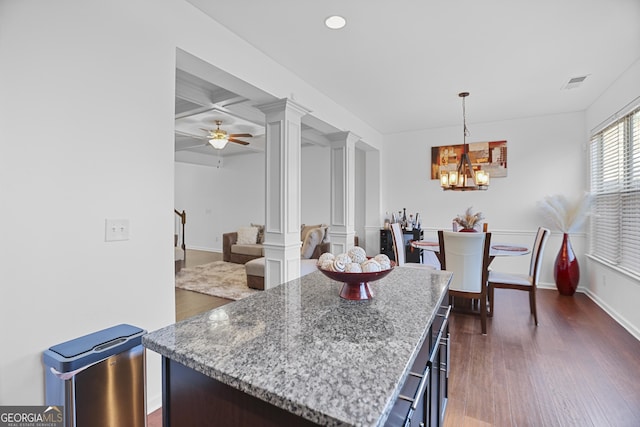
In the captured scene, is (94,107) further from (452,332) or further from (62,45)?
(452,332)

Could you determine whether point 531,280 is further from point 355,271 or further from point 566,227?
point 355,271

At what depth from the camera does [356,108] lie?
429cm

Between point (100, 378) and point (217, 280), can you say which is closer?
→ point (100, 378)

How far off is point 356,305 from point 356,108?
11.8ft

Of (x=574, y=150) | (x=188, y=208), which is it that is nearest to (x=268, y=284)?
(x=574, y=150)

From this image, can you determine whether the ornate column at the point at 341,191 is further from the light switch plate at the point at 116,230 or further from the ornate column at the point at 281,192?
the light switch plate at the point at 116,230

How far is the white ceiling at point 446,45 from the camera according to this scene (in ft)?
6.97

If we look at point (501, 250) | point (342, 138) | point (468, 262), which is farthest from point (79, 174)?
point (501, 250)

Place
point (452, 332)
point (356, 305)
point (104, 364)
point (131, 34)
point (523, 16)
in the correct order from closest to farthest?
point (356, 305), point (104, 364), point (131, 34), point (523, 16), point (452, 332)

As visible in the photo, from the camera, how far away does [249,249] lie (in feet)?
20.1

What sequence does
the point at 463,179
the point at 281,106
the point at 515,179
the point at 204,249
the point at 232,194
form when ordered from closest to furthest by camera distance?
the point at 281,106, the point at 463,179, the point at 515,179, the point at 232,194, the point at 204,249

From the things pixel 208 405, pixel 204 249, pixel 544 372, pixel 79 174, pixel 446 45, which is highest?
pixel 446 45

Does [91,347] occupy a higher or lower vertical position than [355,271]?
lower

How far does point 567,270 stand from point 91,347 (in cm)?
525
